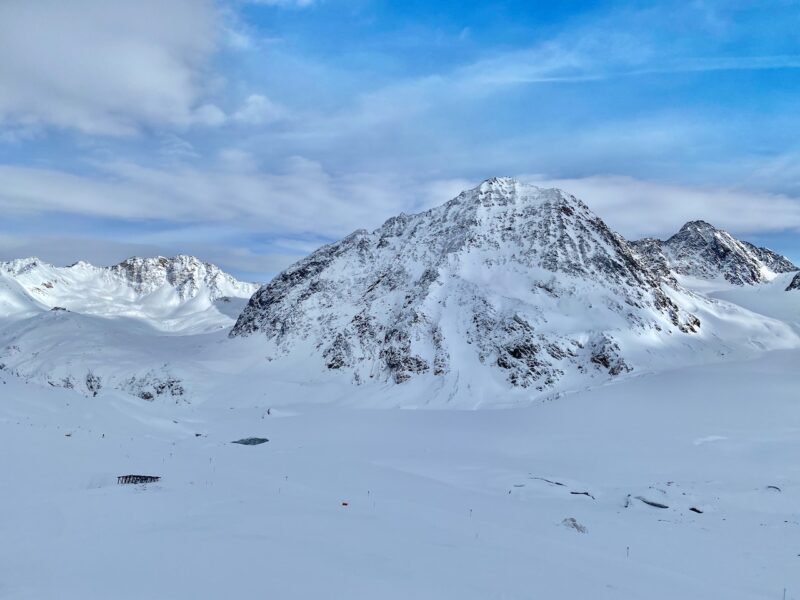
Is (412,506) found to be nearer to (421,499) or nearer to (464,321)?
(421,499)

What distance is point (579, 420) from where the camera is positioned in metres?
34.6

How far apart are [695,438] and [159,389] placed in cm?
6735

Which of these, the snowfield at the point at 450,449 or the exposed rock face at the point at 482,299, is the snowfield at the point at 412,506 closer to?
the snowfield at the point at 450,449

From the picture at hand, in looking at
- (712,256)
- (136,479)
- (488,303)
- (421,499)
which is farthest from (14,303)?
(712,256)

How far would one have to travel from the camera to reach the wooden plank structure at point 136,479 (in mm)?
14000

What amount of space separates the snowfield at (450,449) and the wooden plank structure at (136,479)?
0.25m

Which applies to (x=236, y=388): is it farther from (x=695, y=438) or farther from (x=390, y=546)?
(x=390, y=546)

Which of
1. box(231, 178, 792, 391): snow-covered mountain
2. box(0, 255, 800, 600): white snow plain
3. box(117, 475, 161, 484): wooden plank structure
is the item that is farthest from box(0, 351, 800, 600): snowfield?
box(231, 178, 792, 391): snow-covered mountain

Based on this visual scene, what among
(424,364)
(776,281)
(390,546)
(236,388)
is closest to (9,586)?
(390,546)

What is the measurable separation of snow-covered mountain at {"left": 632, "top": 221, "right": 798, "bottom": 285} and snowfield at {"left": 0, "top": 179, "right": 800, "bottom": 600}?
2438 inches

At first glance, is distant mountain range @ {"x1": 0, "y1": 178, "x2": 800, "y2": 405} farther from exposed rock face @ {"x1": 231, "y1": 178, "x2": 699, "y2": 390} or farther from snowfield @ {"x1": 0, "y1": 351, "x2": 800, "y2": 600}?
snowfield @ {"x1": 0, "y1": 351, "x2": 800, "y2": 600}

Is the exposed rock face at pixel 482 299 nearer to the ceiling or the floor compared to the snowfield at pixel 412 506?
nearer to the ceiling

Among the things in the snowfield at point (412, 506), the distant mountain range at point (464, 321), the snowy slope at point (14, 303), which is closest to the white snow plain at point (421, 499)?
the snowfield at point (412, 506)

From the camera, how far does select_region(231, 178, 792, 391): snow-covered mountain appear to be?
6419 cm
